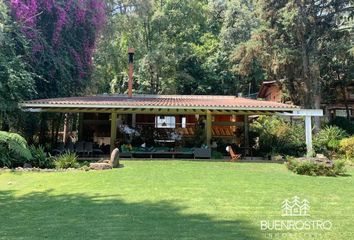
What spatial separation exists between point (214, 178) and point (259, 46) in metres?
16.7

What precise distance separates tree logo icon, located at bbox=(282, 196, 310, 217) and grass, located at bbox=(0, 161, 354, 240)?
0.48 feet

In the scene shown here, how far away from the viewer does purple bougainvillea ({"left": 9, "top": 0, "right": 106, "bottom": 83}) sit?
17.9 meters

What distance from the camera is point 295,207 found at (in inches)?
297

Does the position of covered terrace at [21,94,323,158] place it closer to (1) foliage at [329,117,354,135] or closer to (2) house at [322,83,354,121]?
(1) foliage at [329,117,354,135]

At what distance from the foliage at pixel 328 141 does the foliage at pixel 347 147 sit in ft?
1.69

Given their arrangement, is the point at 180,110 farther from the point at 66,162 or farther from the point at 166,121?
the point at 66,162

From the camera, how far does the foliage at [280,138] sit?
62.0ft

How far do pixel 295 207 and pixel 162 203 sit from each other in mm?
2620

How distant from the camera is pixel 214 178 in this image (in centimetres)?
1109

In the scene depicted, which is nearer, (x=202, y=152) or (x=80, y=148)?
(x=202, y=152)

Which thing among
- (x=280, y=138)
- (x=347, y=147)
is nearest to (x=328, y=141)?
(x=347, y=147)

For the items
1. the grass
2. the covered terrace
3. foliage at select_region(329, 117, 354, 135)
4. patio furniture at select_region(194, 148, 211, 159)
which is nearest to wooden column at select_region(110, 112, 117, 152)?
the covered terrace

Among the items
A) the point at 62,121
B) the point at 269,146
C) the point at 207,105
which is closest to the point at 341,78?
the point at 269,146

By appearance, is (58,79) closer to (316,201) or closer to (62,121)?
(62,121)
